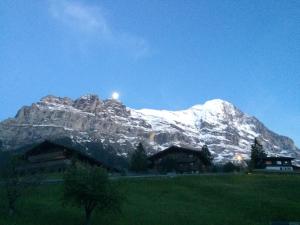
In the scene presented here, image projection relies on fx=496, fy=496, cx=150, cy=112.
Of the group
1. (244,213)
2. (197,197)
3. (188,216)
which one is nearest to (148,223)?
(188,216)

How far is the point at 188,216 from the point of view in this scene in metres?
50.7

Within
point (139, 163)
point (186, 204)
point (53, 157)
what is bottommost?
point (186, 204)

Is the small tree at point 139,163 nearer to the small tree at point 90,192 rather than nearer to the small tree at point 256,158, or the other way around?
the small tree at point 256,158

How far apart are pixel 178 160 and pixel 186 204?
59649mm

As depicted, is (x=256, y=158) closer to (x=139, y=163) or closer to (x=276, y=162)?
(x=276, y=162)

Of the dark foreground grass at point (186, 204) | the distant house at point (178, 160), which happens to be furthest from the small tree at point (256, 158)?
the dark foreground grass at point (186, 204)

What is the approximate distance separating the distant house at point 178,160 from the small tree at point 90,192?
220ft

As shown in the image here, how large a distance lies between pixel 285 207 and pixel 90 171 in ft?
79.4

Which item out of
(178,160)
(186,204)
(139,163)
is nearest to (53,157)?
(139,163)

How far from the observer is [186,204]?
5784 centimetres

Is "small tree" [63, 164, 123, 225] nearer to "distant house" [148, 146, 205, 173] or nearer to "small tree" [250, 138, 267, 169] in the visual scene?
"distant house" [148, 146, 205, 173]

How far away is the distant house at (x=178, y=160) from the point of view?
114688mm

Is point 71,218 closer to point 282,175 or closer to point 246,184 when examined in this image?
point 246,184

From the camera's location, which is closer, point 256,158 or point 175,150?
point 175,150
